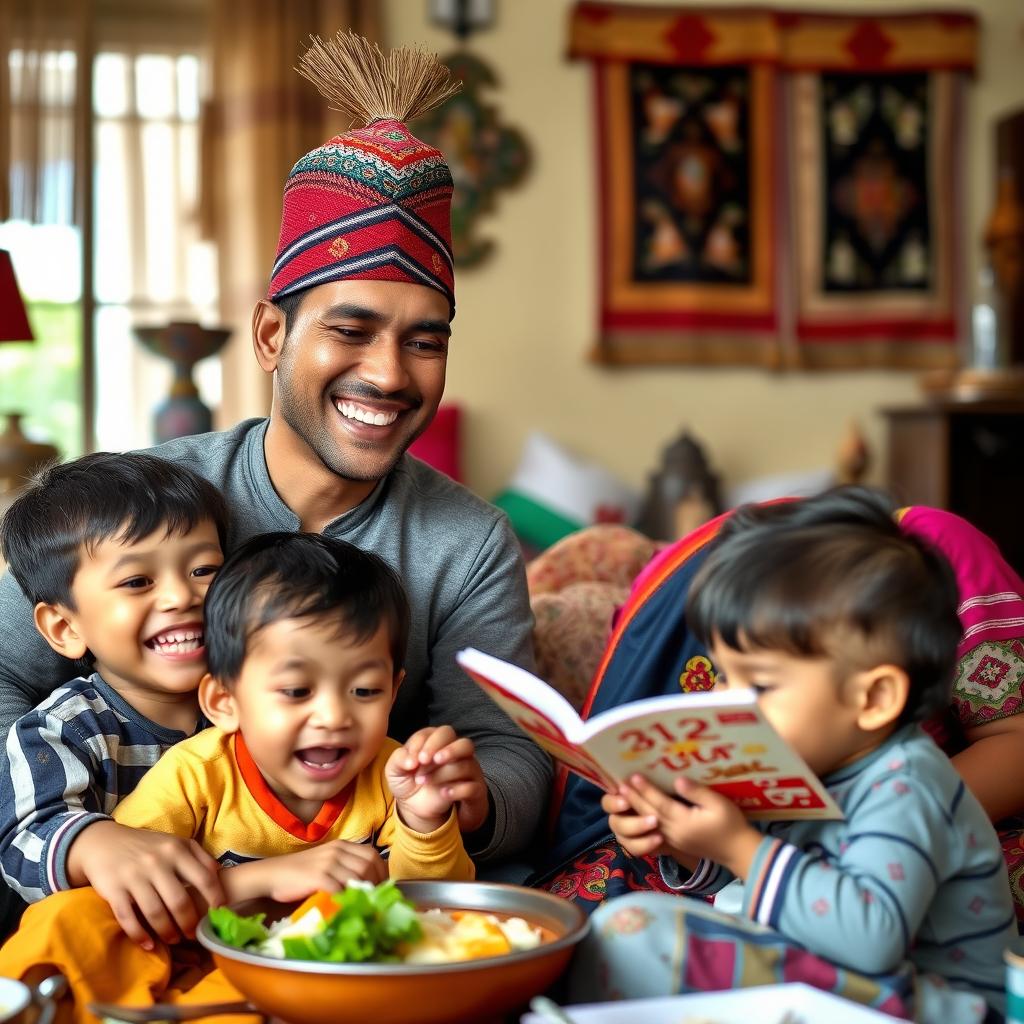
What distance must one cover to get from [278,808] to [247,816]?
0.03 metres

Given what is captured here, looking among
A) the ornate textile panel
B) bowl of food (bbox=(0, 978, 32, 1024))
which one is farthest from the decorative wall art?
bowl of food (bbox=(0, 978, 32, 1024))

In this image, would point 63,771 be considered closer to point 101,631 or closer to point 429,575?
point 101,631

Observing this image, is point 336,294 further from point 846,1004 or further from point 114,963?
point 846,1004

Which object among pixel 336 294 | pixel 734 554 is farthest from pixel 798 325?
pixel 734 554

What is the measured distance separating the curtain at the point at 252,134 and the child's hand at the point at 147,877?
355cm

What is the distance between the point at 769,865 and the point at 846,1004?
0.14 metres

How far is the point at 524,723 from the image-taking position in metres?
1.32

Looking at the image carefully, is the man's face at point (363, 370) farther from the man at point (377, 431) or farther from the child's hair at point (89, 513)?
the child's hair at point (89, 513)

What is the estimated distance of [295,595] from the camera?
149cm

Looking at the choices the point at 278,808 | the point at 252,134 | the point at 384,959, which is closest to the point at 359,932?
the point at 384,959

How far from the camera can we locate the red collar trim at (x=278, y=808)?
1523mm

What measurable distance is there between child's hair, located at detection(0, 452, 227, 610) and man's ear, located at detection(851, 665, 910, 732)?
0.81 metres

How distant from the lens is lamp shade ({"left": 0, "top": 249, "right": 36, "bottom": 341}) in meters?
2.41

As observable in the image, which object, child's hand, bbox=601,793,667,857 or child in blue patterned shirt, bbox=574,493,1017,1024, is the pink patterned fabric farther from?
child's hand, bbox=601,793,667,857
